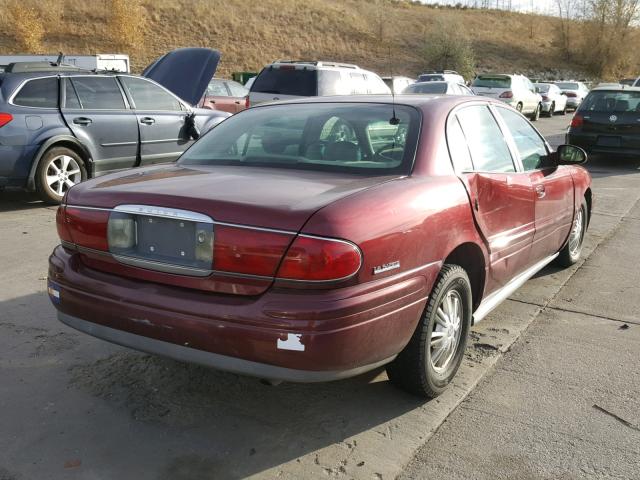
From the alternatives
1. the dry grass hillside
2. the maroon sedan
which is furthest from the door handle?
the dry grass hillside

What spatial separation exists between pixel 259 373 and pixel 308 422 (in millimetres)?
644

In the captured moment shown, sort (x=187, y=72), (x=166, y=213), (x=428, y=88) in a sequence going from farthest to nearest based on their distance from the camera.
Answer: (x=428, y=88) < (x=187, y=72) < (x=166, y=213)

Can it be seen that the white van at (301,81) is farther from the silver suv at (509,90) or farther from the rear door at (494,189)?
the silver suv at (509,90)

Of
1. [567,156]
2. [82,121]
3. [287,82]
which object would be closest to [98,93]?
[82,121]

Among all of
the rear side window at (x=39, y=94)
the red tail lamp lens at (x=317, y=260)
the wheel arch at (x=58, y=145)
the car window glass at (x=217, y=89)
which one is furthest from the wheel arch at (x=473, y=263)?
the car window glass at (x=217, y=89)

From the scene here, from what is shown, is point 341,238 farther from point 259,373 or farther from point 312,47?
point 312,47

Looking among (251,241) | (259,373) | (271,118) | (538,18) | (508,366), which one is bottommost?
(508,366)

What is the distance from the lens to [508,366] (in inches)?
147

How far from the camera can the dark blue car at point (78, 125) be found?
751cm

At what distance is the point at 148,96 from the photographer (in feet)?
29.2

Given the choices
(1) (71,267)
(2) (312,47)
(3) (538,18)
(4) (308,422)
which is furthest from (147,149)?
(3) (538,18)

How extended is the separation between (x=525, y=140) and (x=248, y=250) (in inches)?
111

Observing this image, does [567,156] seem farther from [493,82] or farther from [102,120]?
[493,82]

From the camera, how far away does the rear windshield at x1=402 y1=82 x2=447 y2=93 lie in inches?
680
